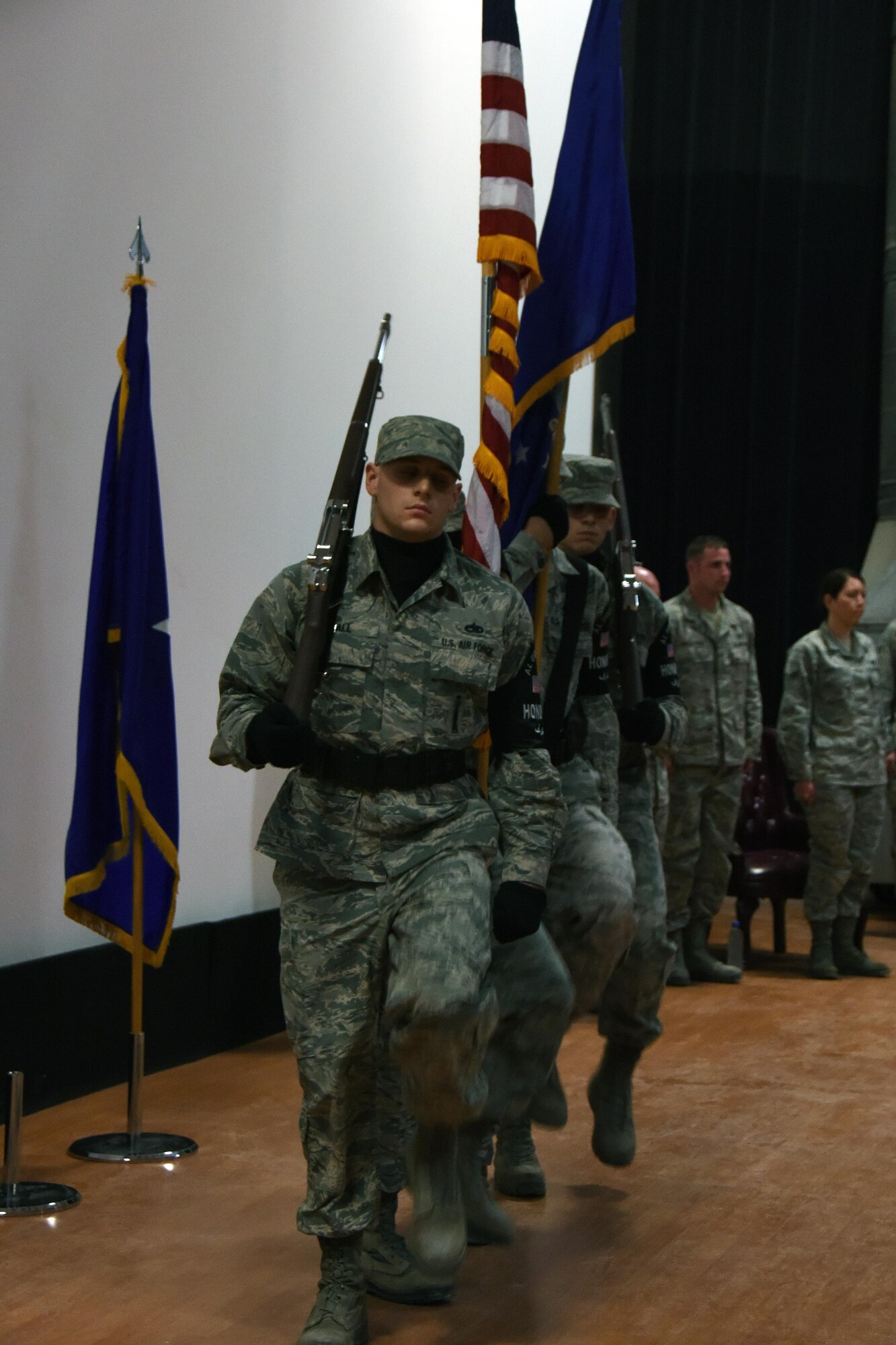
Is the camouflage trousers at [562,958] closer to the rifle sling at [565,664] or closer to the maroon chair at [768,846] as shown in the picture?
the rifle sling at [565,664]

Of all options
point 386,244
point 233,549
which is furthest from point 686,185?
point 233,549

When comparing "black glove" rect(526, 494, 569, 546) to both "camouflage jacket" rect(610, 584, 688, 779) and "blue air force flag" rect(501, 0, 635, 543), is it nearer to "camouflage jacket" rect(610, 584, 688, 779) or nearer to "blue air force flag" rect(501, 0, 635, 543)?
"blue air force flag" rect(501, 0, 635, 543)

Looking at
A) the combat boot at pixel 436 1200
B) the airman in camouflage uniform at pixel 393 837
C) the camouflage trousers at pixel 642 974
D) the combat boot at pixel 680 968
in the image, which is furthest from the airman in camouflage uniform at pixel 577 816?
the combat boot at pixel 680 968

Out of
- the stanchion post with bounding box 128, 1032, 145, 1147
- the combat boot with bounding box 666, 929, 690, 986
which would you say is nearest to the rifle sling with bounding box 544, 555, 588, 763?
the stanchion post with bounding box 128, 1032, 145, 1147

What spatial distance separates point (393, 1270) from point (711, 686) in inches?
171

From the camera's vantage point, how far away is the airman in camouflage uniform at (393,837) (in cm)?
284

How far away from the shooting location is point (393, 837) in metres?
2.95

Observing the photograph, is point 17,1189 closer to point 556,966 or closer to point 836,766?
point 556,966

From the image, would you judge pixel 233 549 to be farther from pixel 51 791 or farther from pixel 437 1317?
pixel 437 1317

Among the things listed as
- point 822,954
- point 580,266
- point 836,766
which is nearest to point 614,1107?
point 580,266

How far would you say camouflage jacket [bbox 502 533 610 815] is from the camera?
3844mm

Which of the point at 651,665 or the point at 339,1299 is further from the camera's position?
the point at 651,665

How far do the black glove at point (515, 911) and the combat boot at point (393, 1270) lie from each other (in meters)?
0.70

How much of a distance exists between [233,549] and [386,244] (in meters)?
1.67
